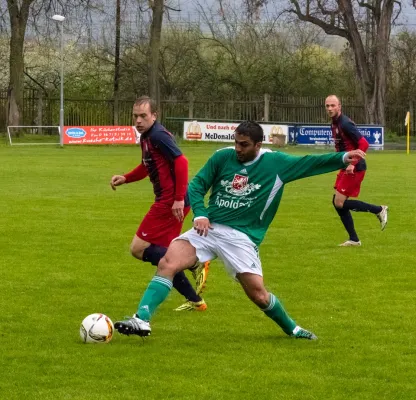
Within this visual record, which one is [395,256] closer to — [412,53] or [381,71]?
[381,71]

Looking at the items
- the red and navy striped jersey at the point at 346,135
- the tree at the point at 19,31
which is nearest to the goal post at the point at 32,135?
the tree at the point at 19,31

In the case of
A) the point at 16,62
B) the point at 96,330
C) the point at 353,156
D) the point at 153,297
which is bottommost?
the point at 96,330

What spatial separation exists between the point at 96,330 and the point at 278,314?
1.28 meters

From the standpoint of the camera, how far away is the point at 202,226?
6.62 meters

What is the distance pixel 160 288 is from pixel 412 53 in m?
45.3

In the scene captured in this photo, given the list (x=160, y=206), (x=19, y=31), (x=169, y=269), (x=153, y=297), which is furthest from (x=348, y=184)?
(x=19, y=31)

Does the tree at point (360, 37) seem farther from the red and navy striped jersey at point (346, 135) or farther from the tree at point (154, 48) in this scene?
the red and navy striped jersey at point (346, 135)

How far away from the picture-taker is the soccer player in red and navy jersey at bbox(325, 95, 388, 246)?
39.1 ft

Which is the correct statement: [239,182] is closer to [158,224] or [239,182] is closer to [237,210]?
[237,210]

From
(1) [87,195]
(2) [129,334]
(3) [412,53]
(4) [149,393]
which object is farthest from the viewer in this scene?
(3) [412,53]

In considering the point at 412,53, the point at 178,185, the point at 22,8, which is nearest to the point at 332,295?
the point at 178,185

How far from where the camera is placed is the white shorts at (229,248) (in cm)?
677

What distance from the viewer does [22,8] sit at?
140 feet

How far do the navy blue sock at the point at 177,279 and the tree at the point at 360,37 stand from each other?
38881mm
